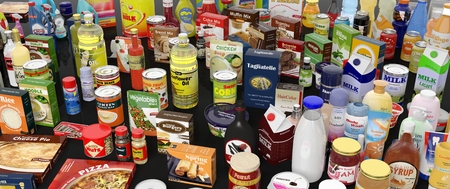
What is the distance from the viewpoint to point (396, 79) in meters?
1.98

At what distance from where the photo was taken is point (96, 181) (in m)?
1.62

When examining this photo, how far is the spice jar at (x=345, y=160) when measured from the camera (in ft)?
4.99

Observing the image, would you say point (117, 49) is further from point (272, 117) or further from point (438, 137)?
point (438, 137)

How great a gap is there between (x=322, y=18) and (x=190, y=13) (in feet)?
2.38

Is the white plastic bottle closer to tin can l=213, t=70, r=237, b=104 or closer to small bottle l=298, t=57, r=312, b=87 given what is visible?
tin can l=213, t=70, r=237, b=104

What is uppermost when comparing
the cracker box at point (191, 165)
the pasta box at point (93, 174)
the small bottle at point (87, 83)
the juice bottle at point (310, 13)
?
the juice bottle at point (310, 13)

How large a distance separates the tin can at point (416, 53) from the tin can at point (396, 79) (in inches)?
11.7

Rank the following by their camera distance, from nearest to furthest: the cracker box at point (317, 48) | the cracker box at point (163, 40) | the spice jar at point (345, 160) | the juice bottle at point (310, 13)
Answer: the spice jar at point (345, 160) → the cracker box at point (317, 48) → the cracker box at point (163, 40) → the juice bottle at point (310, 13)

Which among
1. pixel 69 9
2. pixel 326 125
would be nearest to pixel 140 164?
pixel 326 125

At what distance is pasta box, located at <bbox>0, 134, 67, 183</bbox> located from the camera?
1673mm

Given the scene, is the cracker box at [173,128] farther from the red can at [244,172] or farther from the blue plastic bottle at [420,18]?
the blue plastic bottle at [420,18]

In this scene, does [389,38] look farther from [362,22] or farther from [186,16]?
[186,16]

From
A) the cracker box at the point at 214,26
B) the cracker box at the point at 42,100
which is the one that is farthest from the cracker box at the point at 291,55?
the cracker box at the point at 42,100

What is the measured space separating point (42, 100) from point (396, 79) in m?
1.42
